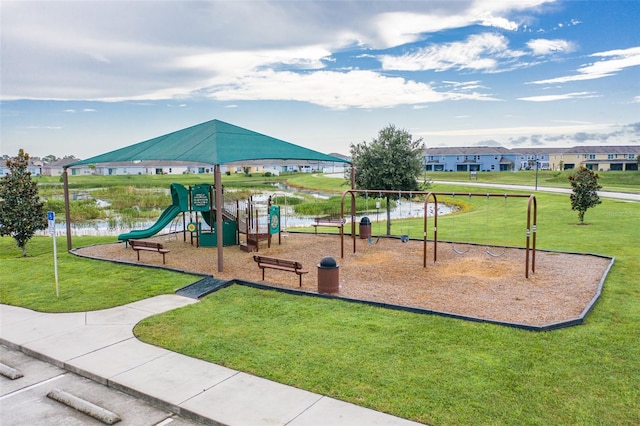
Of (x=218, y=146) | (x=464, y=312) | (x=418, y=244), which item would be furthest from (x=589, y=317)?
(x=218, y=146)

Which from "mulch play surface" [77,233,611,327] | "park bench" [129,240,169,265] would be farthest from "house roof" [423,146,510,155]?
"park bench" [129,240,169,265]

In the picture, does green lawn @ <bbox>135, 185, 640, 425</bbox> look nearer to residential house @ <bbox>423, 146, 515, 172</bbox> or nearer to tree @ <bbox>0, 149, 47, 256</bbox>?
tree @ <bbox>0, 149, 47, 256</bbox>

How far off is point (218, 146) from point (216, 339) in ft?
25.8

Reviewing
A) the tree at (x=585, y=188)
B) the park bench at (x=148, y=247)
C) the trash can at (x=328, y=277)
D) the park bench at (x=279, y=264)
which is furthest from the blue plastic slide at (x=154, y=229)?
the tree at (x=585, y=188)

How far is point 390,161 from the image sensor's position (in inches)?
816

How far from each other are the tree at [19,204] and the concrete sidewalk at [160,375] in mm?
8881

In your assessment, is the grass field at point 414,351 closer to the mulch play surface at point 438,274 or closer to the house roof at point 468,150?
the mulch play surface at point 438,274

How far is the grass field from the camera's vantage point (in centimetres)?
591

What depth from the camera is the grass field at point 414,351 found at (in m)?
5.91

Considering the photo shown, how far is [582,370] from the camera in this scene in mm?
6805

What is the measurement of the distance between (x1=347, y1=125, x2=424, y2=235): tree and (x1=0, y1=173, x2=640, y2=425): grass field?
33.5ft

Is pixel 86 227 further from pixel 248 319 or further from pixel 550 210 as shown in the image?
pixel 550 210

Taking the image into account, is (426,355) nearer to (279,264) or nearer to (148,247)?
(279,264)

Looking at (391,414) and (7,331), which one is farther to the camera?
(7,331)
